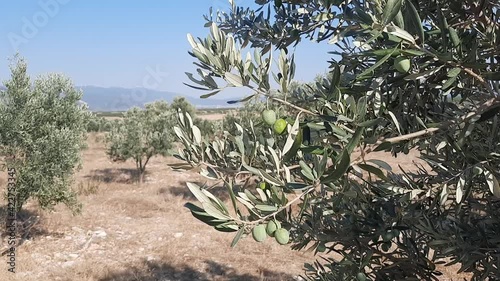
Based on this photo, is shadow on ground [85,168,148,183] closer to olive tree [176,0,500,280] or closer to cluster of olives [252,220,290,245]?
olive tree [176,0,500,280]

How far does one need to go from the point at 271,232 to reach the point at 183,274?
28.1ft

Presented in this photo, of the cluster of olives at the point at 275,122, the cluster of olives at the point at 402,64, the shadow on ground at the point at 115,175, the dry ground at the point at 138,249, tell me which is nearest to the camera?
the cluster of olives at the point at 402,64

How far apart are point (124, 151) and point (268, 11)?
19.0 m

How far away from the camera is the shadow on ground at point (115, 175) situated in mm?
20719

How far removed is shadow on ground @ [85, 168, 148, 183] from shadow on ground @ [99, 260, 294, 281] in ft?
38.9

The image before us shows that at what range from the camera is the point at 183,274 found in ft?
30.3

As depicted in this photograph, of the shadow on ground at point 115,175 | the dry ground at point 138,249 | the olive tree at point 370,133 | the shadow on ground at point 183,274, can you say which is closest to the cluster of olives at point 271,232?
the olive tree at point 370,133

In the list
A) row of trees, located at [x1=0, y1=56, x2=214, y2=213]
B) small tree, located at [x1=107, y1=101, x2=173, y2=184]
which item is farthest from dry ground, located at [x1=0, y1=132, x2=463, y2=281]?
small tree, located at [x1=107, y1=101, x2=173, y2=184]

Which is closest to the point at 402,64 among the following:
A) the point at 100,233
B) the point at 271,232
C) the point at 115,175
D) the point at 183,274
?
the point at 271,232

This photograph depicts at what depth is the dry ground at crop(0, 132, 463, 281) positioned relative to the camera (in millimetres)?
9023

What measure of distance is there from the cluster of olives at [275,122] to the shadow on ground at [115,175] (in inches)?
786

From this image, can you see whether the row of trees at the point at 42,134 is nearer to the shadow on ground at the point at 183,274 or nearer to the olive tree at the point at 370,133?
the shadow on ground at the point at 183,274

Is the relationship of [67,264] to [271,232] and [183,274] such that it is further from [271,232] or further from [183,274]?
[271,232]

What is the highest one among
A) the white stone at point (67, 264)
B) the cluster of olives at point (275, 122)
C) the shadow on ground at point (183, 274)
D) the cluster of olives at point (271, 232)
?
the cluster of olives at point (275, 122)
